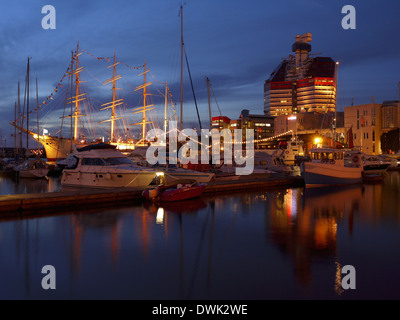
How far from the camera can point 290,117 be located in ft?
375

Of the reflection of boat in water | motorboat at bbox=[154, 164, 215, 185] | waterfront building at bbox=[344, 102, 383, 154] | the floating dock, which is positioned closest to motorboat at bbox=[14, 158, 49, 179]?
motorboat at bbox=[154, 164, 215, 185]

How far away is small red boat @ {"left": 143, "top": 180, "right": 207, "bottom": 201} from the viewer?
841 inches

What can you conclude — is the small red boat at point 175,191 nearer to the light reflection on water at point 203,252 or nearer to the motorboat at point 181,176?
the light reflection on water at point 203,252

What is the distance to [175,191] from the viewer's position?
21625mm

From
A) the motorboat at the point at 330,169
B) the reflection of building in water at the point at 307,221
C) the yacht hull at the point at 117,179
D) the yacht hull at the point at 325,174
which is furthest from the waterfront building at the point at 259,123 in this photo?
the yacht hull at the point at 117,179

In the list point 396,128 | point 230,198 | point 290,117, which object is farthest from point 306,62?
point 230,198

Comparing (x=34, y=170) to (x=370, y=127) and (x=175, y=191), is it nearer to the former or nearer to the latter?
(x=175, y=191)

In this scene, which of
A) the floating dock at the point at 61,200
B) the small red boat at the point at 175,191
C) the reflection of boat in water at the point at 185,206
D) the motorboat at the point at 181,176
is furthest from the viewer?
the motorboat at the point at 181,176

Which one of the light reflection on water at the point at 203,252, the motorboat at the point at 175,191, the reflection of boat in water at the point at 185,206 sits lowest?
the light reflection on water at the point at 203,252

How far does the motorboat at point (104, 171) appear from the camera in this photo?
2383cm

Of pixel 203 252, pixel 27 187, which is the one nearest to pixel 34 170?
pixel 27 187

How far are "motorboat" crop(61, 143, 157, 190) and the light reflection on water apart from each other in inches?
129

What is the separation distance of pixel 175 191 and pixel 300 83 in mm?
175138

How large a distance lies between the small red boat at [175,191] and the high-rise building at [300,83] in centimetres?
16274
